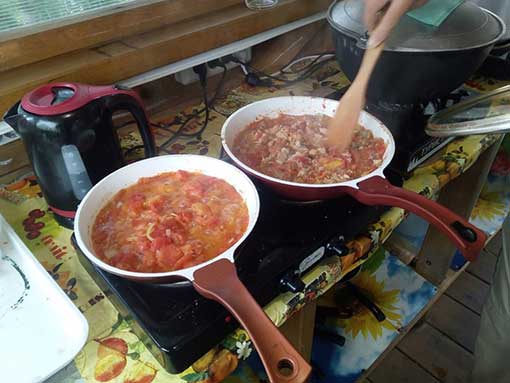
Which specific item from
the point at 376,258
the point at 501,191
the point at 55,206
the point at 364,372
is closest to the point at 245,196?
the point at 55,206

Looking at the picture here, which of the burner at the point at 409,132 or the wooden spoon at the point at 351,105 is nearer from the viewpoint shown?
the wooden spoon at the point at 351,105

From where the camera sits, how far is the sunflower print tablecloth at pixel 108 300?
1.97ft

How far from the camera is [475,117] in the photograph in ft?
2.92

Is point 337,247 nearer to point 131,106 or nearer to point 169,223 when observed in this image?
point 169,223

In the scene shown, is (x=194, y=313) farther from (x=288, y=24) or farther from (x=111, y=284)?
(x=288, y=24)

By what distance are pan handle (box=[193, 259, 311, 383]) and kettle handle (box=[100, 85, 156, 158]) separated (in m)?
0.33

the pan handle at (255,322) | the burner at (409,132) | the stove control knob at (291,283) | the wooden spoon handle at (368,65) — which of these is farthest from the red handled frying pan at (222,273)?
the burner at (409,132)

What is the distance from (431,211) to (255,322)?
31cm

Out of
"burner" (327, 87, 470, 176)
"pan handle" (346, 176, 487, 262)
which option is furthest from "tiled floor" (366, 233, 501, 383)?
"pan handle" (346, 176, 487, 262)

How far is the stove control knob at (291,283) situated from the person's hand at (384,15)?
39 centimetres

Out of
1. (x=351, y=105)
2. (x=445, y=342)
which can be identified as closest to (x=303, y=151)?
(x=351, y=105)

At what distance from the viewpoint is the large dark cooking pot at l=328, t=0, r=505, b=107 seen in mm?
769

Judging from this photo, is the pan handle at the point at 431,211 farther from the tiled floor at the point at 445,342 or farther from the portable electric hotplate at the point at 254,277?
the tiled floor at the point at 445,342

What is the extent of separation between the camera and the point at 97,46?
0.93 m
